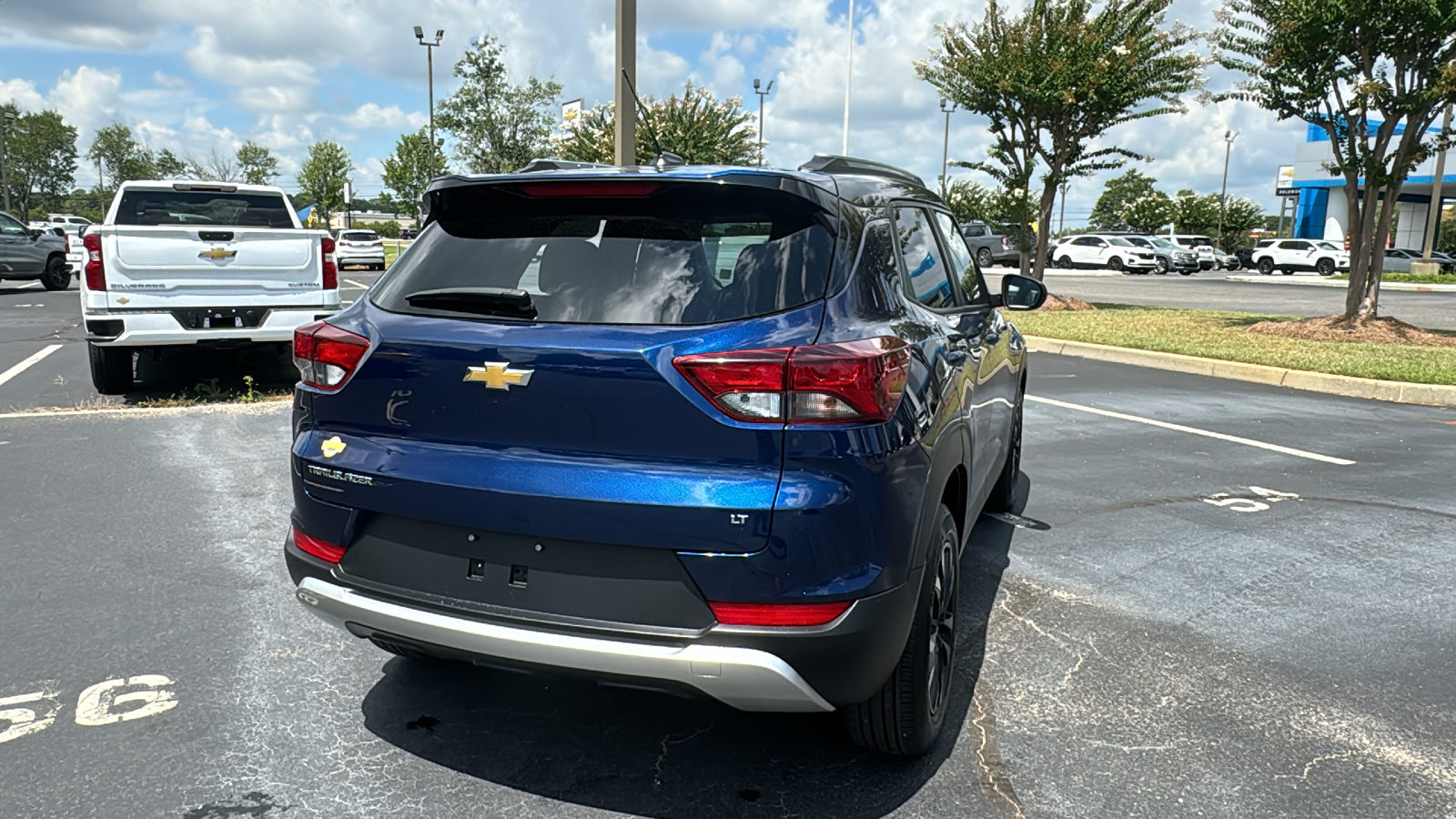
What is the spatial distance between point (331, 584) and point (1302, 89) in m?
14.7

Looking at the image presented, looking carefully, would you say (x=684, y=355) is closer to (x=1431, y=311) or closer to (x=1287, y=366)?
(x=1287, y=366)

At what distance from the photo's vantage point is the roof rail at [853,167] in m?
3.49

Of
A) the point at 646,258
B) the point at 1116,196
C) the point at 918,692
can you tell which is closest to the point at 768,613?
the point at 918,692

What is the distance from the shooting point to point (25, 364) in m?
10.4

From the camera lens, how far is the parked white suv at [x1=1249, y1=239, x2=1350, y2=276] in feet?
137

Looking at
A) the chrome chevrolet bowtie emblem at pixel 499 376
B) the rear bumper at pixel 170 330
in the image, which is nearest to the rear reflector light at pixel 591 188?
the chrome chevrolet bowtie emblem at pixel 499 376

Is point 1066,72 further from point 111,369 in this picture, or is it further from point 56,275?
point 56,275

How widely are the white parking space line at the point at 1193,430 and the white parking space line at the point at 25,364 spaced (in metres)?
9.49

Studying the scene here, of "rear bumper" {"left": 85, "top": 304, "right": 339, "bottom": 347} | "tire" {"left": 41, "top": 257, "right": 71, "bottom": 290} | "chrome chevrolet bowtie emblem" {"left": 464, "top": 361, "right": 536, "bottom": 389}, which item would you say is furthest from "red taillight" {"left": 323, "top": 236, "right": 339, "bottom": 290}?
"tire" {"left": 41, "top": 257, "right": 71, "bottom": 290}

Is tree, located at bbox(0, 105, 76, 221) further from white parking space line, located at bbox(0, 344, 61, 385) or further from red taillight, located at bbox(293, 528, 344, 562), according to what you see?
red taillight, located at bbox(293, 528, 344, 562)

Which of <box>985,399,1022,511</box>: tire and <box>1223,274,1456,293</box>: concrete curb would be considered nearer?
<box>985,399,1022,511</box>: tire

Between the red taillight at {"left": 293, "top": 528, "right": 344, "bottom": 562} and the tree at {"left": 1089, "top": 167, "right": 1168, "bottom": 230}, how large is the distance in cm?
9449

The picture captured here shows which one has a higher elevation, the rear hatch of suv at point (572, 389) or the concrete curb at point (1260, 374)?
the rear hatch of suv at point (572, 389)

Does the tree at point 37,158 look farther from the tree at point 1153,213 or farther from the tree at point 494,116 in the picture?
the tree at point 1153,213
